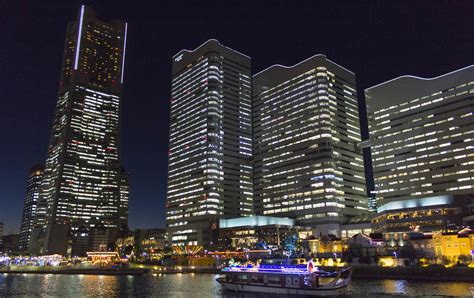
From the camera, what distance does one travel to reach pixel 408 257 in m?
107

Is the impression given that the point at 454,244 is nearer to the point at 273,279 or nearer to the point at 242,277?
the point at 273,279

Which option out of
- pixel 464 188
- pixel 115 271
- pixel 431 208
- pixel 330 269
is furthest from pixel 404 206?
pixel 115 271

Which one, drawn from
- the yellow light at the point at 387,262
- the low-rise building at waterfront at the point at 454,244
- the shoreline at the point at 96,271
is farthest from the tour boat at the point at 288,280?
the shoreline at the point at 96,271

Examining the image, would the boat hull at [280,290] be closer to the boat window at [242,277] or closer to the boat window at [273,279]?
the boat window at [273,279]

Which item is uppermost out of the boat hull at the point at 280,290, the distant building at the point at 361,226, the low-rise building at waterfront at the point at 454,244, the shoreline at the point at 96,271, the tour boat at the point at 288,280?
the distant building at the point at 361,226

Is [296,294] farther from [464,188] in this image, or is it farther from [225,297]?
[464,188]

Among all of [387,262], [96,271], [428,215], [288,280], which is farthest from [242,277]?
[428,215]

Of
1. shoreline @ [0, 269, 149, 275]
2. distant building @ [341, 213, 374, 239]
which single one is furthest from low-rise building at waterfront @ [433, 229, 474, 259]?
shoreline @ [0, 269, 149, 275]

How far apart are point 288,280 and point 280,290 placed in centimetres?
235

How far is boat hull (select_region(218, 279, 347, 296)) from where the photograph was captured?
202 feet

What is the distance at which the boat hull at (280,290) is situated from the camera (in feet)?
202

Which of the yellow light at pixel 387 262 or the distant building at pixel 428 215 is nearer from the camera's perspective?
the yellow light at pixel 387 262

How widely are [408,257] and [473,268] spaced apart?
2784 centimetres

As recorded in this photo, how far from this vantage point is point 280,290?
66.3 metres
